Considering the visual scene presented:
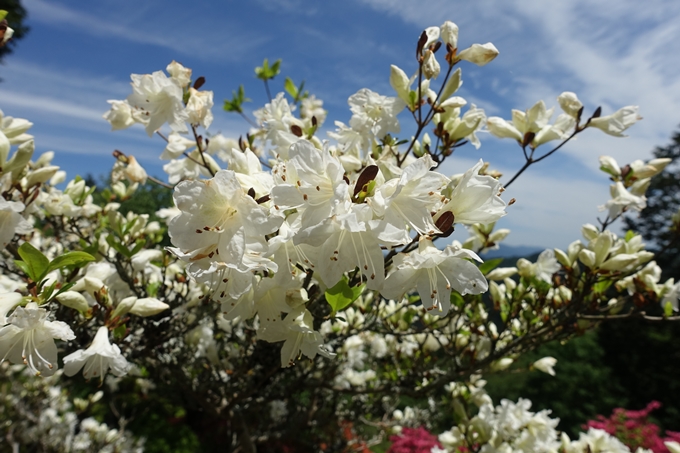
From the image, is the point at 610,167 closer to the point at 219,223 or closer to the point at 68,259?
the point at 219,223

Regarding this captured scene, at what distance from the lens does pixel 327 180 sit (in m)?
0.86

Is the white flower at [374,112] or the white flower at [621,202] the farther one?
the white flower at [621,202]

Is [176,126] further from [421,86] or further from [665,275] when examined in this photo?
[665,275]

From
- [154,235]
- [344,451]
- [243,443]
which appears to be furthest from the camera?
[344,451]

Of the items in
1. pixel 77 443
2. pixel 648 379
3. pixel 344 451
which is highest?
pixel 344 451

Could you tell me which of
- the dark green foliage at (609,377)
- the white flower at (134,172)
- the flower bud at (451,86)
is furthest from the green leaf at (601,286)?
the dark green foliage at (609,377)

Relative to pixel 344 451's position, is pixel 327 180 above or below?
above

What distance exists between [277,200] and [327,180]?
13 centimetres

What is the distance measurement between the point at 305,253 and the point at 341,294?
0.16m

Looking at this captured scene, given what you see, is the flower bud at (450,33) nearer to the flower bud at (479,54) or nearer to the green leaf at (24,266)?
the flower bud at (479,54)

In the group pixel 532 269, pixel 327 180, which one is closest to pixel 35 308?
pixel 327 180

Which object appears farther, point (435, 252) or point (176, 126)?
point (176, 126)

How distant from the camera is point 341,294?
1.03 meters

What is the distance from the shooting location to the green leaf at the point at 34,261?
1.05 meters
